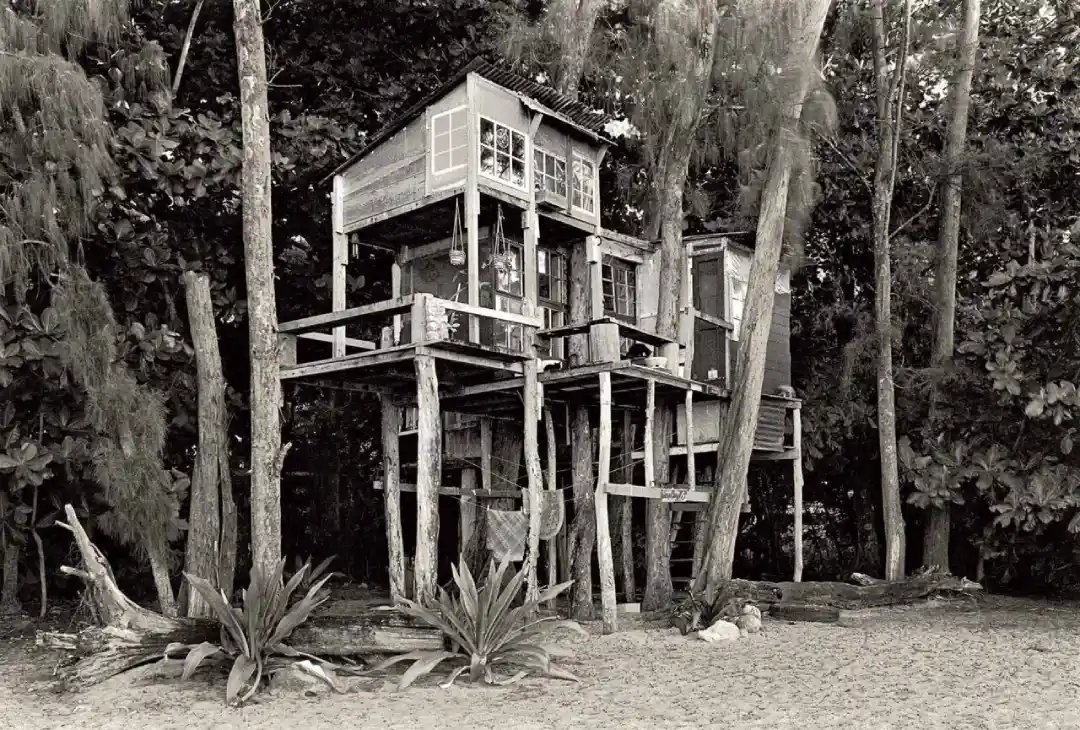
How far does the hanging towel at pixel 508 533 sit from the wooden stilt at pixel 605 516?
0.89m

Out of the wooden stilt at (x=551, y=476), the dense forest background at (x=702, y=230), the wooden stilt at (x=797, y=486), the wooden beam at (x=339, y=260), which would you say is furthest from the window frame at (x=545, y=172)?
the wooden stilt at (x=797, y=486)

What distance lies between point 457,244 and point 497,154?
1.70m

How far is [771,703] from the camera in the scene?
28.0 feet

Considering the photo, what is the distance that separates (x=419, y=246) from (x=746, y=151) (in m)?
4.85

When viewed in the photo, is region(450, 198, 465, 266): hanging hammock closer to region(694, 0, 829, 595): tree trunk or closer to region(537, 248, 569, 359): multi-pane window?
region(537, 248, 569, 359): multi-pane window

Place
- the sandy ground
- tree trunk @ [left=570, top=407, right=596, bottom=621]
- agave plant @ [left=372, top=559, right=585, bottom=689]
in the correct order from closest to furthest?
the sandy ground
agave plant @ [left=372, top=559, right=585, bottom=689]
tree trunk @ [left=570, top=407, right=596, bottom=621]

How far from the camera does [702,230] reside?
61.2ft

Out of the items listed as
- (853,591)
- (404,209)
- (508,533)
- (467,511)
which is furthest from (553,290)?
(853,591)

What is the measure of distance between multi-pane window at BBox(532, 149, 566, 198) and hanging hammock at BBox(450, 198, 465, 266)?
1.00 m

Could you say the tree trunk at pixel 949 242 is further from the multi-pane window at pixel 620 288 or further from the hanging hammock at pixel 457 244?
the hanging hammock at pixel 457 244

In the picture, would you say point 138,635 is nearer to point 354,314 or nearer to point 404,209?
point 354,314

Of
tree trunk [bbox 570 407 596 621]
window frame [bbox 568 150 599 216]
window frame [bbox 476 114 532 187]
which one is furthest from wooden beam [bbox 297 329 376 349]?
window frame [bbox 568 150 599 216]

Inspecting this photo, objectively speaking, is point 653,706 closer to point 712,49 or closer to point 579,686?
point 579,686

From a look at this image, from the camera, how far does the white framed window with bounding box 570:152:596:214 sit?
47.8ft
